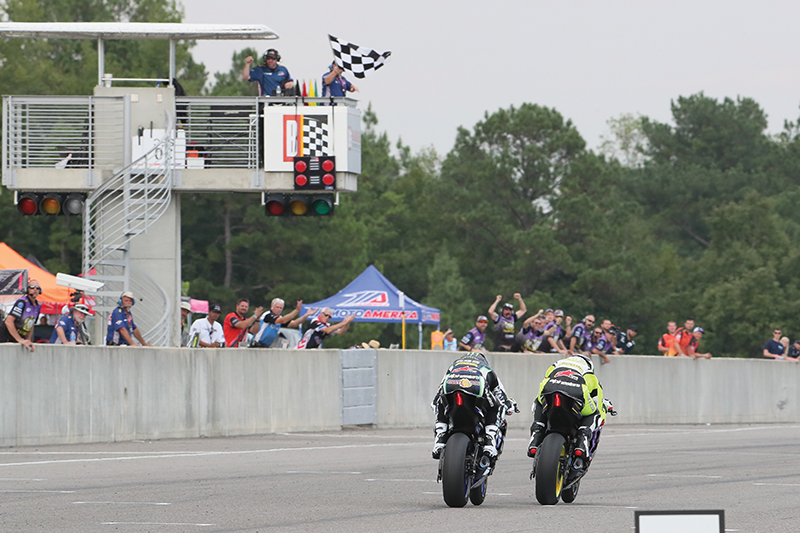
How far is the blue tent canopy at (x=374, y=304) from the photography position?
38594mm

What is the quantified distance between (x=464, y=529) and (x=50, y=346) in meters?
9.39

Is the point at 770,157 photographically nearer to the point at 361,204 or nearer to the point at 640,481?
the point at 361,204

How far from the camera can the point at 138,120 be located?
25969mm

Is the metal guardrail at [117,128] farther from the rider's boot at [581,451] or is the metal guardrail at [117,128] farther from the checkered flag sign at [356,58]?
the rider's boot at [581,451]

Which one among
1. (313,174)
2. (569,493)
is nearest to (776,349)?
(313,174)

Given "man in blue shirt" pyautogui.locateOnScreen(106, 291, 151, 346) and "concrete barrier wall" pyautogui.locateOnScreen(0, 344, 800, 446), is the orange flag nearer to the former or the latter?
"concrete barrier wall" pyautogui.locateOnScreen(0, 344, 800, 446)

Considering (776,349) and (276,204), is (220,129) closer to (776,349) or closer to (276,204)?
(276,204)

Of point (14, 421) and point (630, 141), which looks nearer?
point (14, 421)

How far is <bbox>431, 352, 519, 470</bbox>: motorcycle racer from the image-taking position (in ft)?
36.7

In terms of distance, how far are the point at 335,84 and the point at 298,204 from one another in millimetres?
2370

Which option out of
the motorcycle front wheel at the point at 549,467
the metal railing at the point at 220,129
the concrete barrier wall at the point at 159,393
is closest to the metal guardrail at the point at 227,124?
the metal railing at the point at 220,129

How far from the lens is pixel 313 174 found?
84.0ft

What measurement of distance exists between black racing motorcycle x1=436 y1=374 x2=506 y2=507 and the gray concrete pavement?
184 mm

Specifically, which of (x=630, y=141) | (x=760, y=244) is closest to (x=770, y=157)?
(x=760, y=244)
